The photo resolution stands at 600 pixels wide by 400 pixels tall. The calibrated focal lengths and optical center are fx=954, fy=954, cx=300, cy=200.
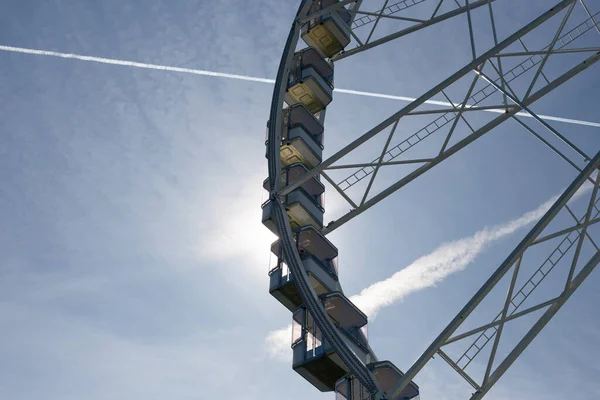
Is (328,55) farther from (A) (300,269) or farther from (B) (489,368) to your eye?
(B) (489,368)

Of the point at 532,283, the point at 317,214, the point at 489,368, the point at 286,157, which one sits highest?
the point at 286,157

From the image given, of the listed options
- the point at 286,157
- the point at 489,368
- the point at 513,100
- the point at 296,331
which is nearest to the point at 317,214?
the point at 286,157

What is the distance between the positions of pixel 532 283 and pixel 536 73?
543 cm

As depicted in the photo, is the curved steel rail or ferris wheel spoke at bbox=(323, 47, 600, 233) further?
ferris wheel spoke at bbox=(323, 47, 600, 233)

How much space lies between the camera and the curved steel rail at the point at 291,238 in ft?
64.1

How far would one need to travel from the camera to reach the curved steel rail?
19.5 m

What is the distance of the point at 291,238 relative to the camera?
22.0 m

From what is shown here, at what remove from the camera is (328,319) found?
66.8ft

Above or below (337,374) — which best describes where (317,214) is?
above

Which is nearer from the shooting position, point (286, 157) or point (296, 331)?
point (296, 331)

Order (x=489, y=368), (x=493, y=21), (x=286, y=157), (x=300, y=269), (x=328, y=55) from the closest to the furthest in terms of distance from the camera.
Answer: (x=489, y=368), (x=300, y=269), (x=493, y=21), (x=286, y=157), (x=328, y=55)

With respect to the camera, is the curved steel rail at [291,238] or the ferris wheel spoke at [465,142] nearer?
the curved steel rail at [291,238]

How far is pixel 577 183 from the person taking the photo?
19.9 m

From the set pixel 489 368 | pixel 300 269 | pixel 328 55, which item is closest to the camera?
pixel 489 368
